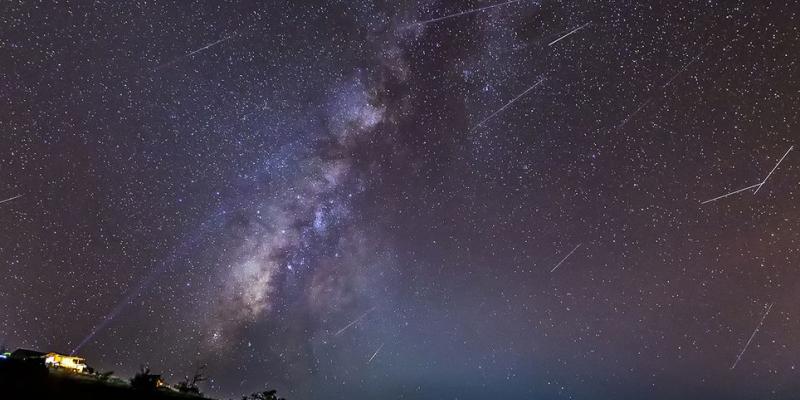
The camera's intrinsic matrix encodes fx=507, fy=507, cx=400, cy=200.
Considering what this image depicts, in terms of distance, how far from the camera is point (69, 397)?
503 inches

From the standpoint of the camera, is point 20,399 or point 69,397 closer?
point 20,399

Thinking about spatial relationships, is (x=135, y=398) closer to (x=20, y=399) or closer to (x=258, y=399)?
(x=20, y=399)

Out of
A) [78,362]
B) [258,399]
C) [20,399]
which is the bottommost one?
[20,399]

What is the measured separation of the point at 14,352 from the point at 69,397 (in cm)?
2482

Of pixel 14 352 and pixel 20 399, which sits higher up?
pixel 14 352

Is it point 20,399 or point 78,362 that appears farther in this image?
point 78,362

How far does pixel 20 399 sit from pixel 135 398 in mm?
5786

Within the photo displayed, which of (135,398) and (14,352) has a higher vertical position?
(14,352)

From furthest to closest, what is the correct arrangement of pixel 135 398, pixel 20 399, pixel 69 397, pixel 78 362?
pixel 78 362 < pixel 135 398 < pixel 69 397 < pixel 20 399

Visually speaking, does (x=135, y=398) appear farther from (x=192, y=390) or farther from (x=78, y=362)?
(x=78, y=362)

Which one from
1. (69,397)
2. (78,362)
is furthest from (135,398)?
(78,362)

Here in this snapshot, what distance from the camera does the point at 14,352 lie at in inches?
1241

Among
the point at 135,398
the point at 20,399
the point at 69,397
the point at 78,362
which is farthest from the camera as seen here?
the point at 78,362

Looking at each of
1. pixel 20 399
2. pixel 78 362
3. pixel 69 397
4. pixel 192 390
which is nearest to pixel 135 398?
pixel 69 397
